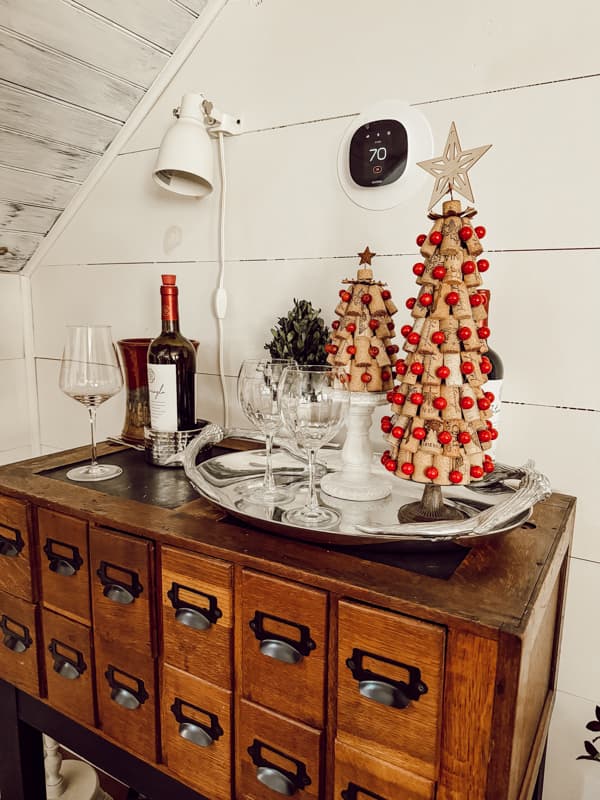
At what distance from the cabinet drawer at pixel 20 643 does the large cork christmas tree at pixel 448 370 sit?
2.22 feet

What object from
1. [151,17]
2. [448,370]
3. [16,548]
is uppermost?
[151,17]

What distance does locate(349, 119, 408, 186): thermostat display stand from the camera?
3.26 ft

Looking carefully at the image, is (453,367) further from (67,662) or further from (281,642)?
(67,662)

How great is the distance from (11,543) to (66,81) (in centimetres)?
98

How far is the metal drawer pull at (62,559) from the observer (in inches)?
32.2

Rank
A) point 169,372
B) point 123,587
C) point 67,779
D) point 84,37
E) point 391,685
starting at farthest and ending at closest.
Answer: point 67,779
point 84,37
point 169,372
point 123,587
point 391,685

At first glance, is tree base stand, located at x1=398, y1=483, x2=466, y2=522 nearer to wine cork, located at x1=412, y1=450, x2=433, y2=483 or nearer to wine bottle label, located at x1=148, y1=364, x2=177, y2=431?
wine cork, located at x1=412, y1=450, x2=433, y2=483

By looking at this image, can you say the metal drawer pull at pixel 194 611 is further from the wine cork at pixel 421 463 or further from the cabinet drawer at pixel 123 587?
the wine cork at pixel 421 463

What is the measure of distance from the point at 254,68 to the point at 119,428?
3.10 ft

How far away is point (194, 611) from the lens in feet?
2.30

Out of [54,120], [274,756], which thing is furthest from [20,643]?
[54,120]

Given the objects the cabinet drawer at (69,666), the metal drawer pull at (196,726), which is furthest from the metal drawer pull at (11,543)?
the metal drawer pull at (196,726)

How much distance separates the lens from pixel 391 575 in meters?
0.59

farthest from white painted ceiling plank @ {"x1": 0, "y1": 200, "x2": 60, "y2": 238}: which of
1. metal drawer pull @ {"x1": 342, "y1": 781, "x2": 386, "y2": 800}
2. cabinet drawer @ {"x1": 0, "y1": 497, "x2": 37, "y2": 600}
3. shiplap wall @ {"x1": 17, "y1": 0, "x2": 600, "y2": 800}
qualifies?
metal drawer pull @ {"x1": 342, "y1": 781, "x2": 386, "y2": 800}
